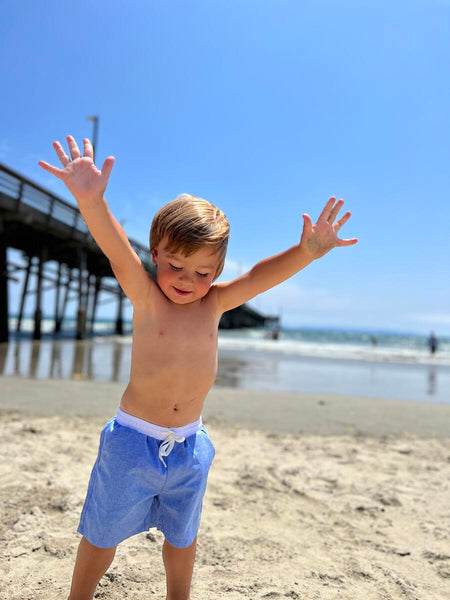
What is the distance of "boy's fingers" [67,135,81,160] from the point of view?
5.77 ft

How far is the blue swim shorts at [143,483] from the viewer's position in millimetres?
1661

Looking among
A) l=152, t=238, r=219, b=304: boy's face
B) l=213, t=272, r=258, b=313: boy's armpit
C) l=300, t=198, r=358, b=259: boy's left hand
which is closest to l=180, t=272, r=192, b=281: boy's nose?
l=152, t=238, r=219, b=304: boy's face

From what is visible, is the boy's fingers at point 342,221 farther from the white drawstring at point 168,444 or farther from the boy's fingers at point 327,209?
the white drawstring at point 168,444

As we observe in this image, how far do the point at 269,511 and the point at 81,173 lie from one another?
2.47 m

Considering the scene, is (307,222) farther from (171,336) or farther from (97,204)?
(97,204)

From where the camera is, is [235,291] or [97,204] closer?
[97,204]

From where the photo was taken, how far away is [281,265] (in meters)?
2.01

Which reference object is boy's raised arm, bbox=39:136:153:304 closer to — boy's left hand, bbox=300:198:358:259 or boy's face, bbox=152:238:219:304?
boy's face, bbox=152:238:219:304

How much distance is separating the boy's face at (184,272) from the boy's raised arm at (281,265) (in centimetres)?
23

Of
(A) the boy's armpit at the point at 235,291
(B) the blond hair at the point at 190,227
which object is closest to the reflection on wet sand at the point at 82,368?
(A) the boy's armpit at the point at 235,291

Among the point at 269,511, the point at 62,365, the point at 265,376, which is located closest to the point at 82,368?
the point at 62,365

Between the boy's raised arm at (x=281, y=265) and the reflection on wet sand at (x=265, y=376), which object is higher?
the boy's raised arm at (x=281, y=265)

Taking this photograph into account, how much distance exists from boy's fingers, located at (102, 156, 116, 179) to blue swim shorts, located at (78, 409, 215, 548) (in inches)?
36.2

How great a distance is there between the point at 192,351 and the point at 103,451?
0.51 metres
